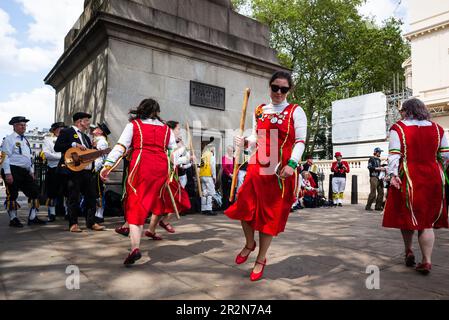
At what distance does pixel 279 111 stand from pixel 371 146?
3254 cm

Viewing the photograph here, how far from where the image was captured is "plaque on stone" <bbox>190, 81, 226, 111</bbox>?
31.9 feet

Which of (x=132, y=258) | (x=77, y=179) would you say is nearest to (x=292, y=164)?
(x=132, y=258)

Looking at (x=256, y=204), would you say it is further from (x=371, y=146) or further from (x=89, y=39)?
(x=371, y=146)

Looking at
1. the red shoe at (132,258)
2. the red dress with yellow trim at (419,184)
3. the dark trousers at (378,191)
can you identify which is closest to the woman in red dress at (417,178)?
the red dress with yellow trim at (419,184)

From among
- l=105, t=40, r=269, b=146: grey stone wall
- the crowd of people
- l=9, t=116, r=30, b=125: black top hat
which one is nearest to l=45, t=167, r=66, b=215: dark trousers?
l=9, t=116, r=30, b=125: black top hat

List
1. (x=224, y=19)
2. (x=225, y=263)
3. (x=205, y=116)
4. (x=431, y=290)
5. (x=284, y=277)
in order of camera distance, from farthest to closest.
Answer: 1. (x=224, y=19)
2. (x=205, y=116)
3. (x=225, y=263)
4. (x=284, y=277)
5. (x=431, y=290)

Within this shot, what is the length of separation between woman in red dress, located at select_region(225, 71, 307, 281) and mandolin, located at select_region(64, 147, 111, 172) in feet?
11.5

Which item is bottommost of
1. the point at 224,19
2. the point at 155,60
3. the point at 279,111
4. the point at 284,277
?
the point at 284,277

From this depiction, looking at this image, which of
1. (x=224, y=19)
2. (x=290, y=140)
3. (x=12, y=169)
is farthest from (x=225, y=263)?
(x=224, y=19)

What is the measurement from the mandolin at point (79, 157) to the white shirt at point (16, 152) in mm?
1389

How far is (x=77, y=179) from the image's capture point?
20.1 ft

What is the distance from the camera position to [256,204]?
3.52 meters

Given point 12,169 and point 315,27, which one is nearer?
point 12,169

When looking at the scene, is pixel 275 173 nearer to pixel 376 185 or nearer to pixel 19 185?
pixel 19 185
